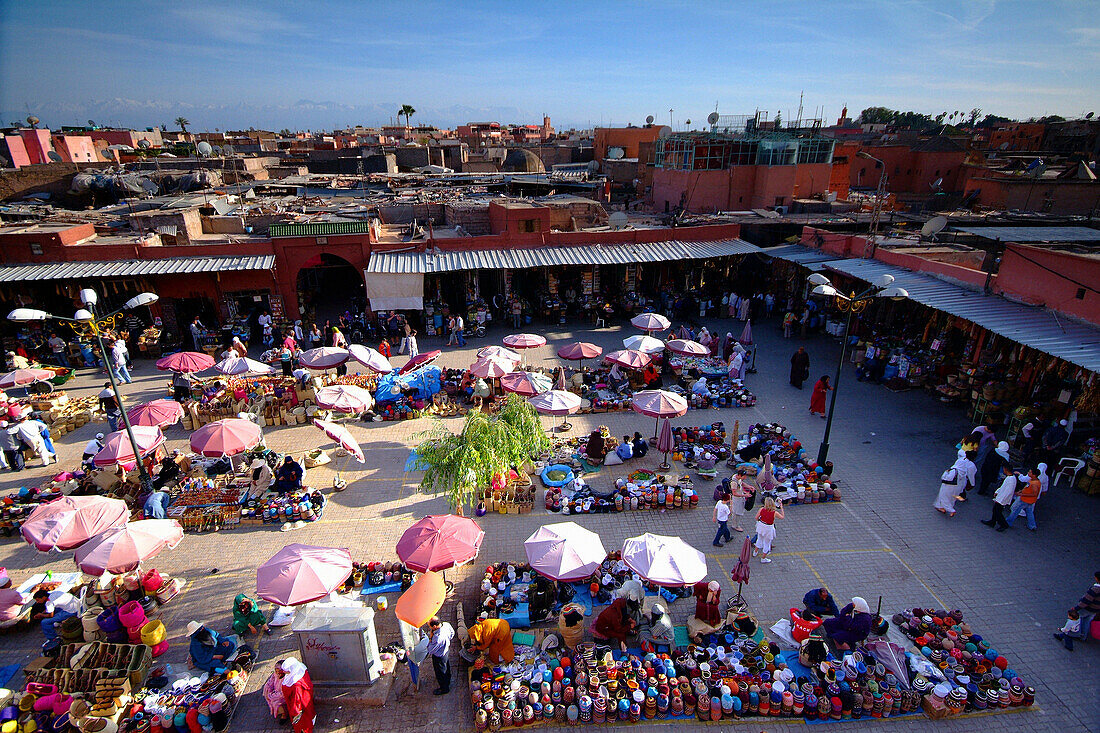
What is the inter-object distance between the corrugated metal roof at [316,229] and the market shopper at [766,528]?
59.7 ft

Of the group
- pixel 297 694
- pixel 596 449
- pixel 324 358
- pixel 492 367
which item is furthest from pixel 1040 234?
pixel 297 694

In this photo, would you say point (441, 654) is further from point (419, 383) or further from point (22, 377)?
point (22, 377)

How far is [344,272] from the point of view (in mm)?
31797

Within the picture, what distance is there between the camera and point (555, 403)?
1388 cm

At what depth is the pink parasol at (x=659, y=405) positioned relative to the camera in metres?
13.6

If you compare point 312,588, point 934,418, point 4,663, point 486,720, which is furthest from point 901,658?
point 4,663

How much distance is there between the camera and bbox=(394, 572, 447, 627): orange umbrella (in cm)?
811

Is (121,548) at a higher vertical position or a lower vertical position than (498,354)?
lower

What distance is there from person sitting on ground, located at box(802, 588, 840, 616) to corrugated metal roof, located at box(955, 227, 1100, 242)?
14181 mm

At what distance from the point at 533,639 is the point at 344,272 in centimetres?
2714

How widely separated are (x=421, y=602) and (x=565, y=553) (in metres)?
2.31

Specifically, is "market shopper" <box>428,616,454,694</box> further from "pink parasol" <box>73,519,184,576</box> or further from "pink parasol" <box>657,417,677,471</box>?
"pink parasol" <box>657,417,677,471</box>

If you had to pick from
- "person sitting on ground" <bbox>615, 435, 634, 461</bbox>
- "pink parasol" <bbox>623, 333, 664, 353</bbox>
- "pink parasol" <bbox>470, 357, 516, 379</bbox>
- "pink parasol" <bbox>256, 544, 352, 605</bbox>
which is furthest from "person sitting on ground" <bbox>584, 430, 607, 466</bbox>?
"pink parasol" <bbox>256, 544, 352, 605</bbox>

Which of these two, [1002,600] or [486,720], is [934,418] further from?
[486,720]
